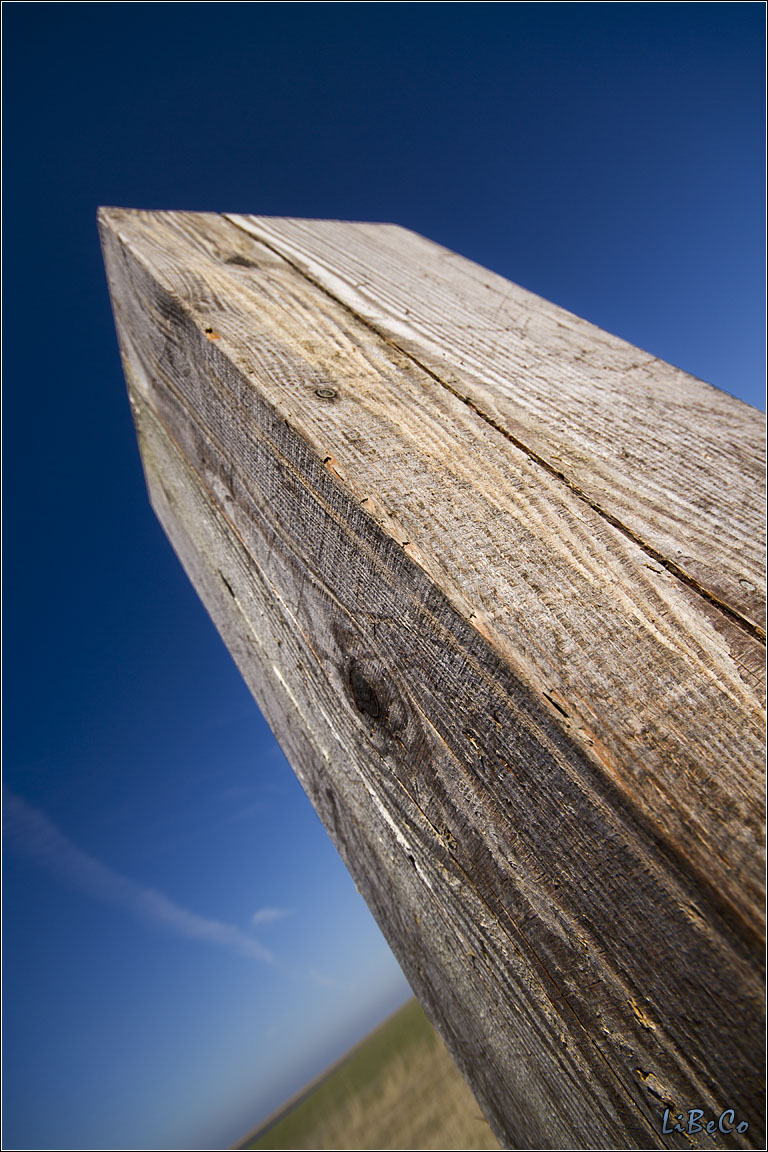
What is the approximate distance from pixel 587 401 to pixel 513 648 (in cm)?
47

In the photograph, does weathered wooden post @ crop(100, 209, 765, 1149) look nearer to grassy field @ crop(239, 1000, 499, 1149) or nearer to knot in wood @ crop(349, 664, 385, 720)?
knot in wood @ crop(349, 664, 385, 720)

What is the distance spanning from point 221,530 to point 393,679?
1.55 ft

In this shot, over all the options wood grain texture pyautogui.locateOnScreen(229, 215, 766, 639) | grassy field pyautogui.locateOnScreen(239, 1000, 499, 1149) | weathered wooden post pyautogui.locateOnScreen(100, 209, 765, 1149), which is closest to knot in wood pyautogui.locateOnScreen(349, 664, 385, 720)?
weathered wooden post pyautogui.locateOnScreen(100, 209, 765, 1149)

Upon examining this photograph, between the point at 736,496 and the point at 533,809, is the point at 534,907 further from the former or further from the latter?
the point at 736,496

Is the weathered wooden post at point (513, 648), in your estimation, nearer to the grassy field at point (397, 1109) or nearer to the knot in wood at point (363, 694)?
the knot in wood at point (363, 694)

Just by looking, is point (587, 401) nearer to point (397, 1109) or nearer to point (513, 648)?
point (513, 648)

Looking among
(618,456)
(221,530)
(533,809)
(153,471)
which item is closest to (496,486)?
(618,456)

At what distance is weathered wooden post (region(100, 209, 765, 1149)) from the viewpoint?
0.40m

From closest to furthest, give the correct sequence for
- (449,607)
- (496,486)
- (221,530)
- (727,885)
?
(727,885) < (449,607) < (496,486) < (221,530)

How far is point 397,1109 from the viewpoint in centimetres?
1617

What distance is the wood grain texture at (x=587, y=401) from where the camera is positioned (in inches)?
23.1

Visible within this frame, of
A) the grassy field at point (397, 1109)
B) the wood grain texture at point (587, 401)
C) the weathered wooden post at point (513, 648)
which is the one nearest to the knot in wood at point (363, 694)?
the weathered wooden post at point (513, 648)

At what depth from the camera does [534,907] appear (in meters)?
0.47

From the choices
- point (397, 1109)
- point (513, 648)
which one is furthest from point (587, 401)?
point (397, 1109)
